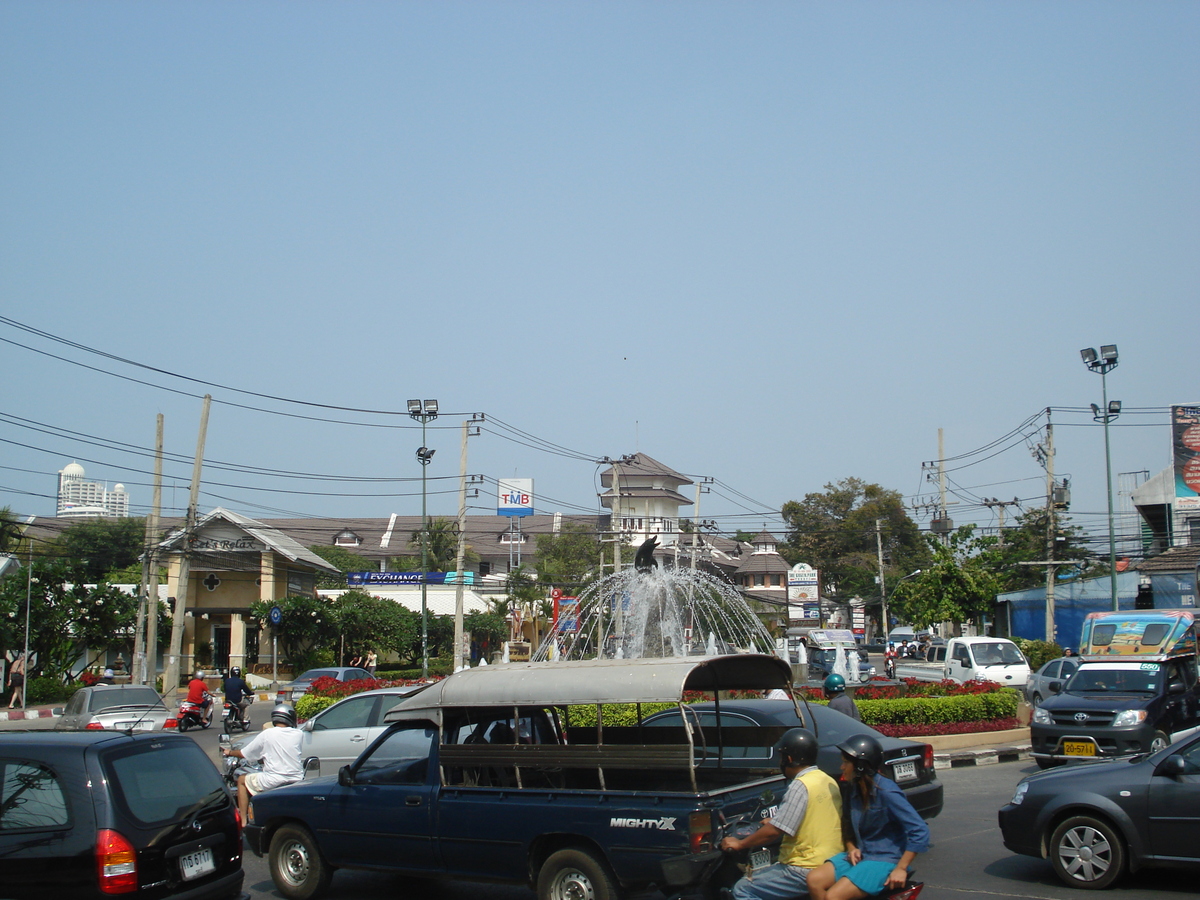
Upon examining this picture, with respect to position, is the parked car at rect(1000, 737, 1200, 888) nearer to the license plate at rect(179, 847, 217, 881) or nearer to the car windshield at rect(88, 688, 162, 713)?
the license plate at rect(179, 847, 217, 881)

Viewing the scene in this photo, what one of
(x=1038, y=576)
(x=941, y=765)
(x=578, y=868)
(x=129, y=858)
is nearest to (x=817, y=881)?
(x=578, y=868)

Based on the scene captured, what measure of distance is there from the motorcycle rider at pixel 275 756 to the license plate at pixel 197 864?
3566 mm

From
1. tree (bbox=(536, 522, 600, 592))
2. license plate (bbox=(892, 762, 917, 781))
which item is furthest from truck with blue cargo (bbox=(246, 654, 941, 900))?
tree (bbox=(536, 522, 600, 592))

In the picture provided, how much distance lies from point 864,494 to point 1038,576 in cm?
3811

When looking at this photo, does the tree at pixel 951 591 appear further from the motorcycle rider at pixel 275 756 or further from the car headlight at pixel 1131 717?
the motorcycle rider at pixel 275 756

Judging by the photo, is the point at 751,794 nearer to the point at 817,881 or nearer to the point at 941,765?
the point at 817,881

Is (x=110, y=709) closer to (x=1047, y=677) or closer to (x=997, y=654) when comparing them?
(x=1047, y=677)

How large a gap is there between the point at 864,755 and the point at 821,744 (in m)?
4.63

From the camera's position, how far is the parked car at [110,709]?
2188cm

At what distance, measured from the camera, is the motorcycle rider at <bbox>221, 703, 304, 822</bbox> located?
10734mm

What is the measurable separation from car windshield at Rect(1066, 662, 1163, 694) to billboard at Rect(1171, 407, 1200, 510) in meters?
39.4

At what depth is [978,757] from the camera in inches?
699

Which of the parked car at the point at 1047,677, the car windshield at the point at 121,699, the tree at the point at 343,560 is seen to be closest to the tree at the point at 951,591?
the parked car at the point at 1047,677

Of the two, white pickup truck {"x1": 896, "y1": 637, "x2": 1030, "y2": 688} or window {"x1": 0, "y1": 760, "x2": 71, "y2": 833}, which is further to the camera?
white pickup truck {"x1": 896, "y1": 637, "x2": 1030, "y2": 688}
